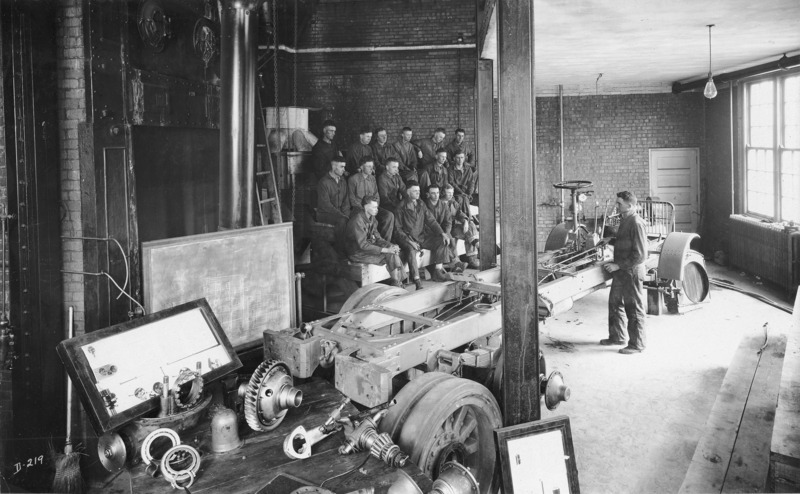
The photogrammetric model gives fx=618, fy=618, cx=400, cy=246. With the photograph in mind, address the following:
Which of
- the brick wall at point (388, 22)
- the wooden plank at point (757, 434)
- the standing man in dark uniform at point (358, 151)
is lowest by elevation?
the wooden plank at point (757, 434)

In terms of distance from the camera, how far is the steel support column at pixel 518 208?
3.79 m

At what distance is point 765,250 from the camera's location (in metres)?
11.4

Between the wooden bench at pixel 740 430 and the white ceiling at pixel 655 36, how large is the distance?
4.04 m

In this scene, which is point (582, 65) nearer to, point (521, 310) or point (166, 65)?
point (166, 65)

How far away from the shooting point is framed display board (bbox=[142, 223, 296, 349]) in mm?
4988

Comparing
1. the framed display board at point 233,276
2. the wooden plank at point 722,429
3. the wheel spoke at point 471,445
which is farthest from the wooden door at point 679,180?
the wheel spoke at point 471,445

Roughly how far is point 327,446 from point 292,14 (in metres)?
9.84

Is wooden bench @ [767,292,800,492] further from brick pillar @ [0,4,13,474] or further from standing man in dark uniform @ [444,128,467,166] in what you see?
standing man in dark uniform @ [444,128,467,166]

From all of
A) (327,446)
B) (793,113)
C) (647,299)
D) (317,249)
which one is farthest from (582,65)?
(327,446)

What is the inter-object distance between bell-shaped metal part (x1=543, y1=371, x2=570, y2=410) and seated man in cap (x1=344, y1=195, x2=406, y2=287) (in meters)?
4.49

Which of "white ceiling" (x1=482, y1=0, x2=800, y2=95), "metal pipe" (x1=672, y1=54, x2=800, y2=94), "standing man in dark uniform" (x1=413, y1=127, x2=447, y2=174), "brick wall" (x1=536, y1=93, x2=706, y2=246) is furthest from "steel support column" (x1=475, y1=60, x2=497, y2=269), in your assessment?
"brick wall" (x1=536, y1=93, x2=706, y2=246)

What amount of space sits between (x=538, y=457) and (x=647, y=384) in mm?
3417

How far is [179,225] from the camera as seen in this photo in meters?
7.49

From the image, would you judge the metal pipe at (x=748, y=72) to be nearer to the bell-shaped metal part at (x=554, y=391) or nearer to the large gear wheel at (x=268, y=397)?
the bell-shaped metal part at (x=554, y=391)
